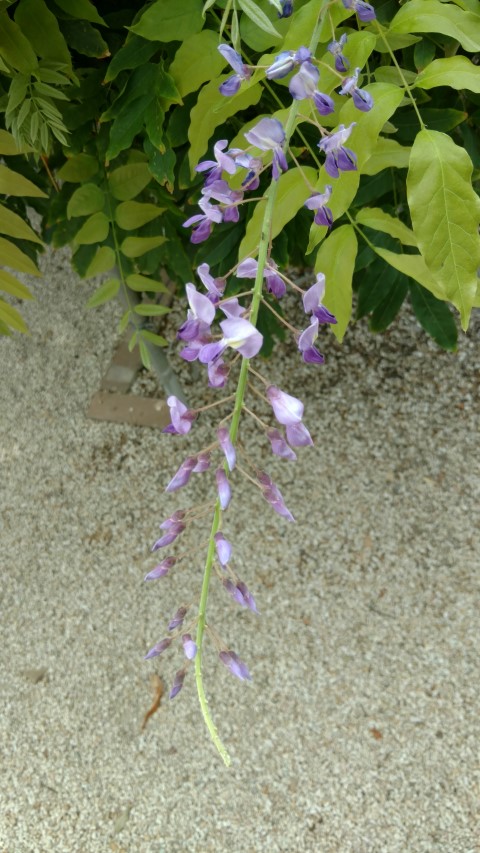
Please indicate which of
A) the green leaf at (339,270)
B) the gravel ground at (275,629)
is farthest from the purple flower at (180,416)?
the gravel ground at (275,629)

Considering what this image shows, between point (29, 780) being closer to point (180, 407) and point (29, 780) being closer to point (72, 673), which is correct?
point (72, 673)

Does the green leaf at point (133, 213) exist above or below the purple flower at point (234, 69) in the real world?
below

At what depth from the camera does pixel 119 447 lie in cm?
160

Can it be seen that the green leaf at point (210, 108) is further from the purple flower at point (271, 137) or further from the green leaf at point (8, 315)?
the green leaf at point (8, 315)

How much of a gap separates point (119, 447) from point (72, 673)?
1.47ft

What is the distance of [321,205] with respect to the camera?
491 millimetres

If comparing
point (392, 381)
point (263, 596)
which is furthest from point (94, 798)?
point (392, 381)

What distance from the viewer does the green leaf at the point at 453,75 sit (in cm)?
54

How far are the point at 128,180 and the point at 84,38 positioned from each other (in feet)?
0.76

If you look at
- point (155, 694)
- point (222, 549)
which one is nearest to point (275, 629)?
point (155, 694)

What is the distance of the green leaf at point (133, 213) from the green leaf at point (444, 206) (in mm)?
532

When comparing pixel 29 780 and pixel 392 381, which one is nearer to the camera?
pixel 29 780

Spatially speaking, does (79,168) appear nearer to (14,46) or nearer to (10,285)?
(10,285)

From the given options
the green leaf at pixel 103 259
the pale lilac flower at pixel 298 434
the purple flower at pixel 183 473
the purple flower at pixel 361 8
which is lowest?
the green leaf at pixel 103 259
